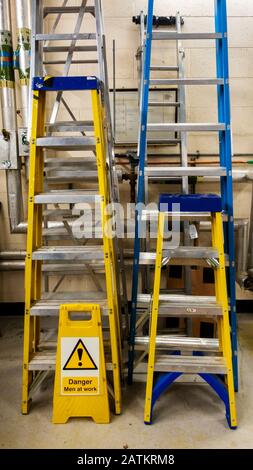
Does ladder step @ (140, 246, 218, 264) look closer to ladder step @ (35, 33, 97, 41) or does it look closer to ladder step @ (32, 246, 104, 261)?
ladder step @ (32, 246, 104, 261)

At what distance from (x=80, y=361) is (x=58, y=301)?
12.9 inches

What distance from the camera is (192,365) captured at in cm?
159

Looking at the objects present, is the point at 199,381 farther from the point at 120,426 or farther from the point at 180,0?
the point at 180,0

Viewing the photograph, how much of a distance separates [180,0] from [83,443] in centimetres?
309

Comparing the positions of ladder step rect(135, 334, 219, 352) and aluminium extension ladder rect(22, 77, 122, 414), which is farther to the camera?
ladder step rect(135, 334, 219, 352)

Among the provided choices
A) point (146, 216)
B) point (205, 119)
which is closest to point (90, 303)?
point (146, 216)

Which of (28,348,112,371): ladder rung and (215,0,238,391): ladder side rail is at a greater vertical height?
(215,0,238,391): ladder side rail

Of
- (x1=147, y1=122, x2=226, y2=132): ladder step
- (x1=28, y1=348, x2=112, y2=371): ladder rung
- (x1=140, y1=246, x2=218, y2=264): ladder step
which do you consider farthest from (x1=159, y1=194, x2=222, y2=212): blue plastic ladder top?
(x1=28, y1=348, x2=112, y2=371): ladder rung

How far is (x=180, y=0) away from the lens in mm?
2521

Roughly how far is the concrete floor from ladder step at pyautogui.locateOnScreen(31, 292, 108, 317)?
0.58 metres

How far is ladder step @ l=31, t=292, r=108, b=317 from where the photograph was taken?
161cm

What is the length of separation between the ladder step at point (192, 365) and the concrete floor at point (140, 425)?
1.00 ft

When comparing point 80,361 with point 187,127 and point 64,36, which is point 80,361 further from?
point 64,36

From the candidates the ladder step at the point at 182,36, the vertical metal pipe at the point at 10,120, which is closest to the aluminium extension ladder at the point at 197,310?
the ladder step at the point at 182,36
